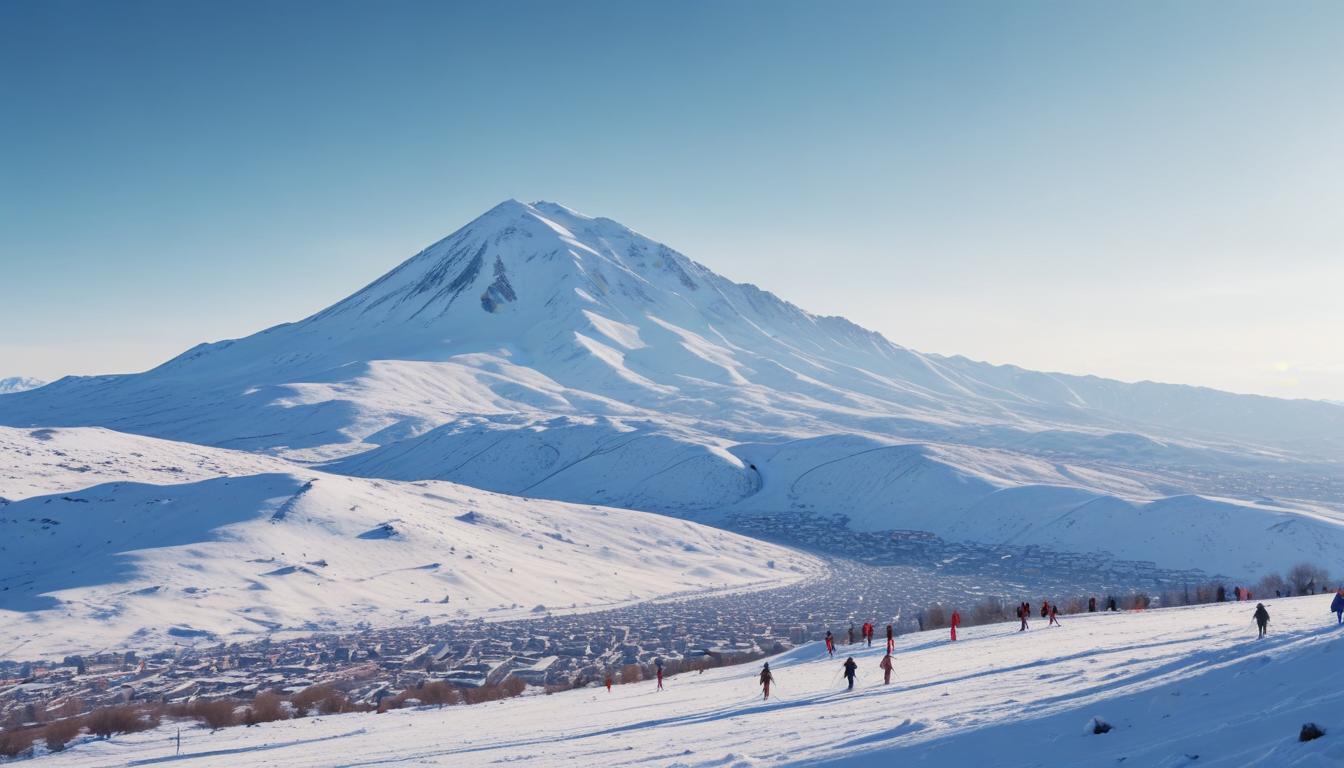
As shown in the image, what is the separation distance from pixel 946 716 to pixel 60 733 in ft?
89.1

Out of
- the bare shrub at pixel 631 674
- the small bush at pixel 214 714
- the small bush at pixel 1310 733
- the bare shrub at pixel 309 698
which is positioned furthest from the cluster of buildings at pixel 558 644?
the small bush at pixel 1310 733

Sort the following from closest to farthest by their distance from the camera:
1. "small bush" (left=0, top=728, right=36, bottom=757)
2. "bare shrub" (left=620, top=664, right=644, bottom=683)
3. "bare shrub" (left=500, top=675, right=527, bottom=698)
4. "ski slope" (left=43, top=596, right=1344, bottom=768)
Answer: "ski slope" (left=43, top=596, right=1344, bottom=768) < "small bush" (left=0, top=728, right=36, bottom=757) < "bare shrub" (left=500, top=675, right=527, bottom=698) < "bare shrub" (left=620, top=664, right=644, bottom=683)

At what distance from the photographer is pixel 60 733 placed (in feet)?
89.9

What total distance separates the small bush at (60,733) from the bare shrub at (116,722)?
409 millimetres

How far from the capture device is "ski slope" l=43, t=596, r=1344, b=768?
39.1 ft

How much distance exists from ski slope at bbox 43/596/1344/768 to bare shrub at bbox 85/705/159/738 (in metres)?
1.14

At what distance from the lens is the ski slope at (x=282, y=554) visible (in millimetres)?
46438

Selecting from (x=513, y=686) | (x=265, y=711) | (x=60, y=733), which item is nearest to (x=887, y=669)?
(x=513, y=686)

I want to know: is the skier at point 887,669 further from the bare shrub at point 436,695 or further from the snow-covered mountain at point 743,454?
the snow-covered mountain at point 743,454

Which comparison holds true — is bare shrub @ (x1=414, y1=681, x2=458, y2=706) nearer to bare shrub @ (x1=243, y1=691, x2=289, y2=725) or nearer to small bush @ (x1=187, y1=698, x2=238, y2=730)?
bare shrub @ (x1=243, y1=691, x2=289, y2=725)

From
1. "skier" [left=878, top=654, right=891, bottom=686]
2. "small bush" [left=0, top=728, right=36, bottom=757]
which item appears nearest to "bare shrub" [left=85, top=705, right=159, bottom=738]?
"small bush" [left=0, top=728, right=36, bottom=757]

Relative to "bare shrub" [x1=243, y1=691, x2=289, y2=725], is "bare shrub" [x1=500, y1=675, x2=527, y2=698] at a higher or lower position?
lower

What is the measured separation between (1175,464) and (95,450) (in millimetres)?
158910

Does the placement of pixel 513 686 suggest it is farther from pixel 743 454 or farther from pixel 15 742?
pixel 743 454
